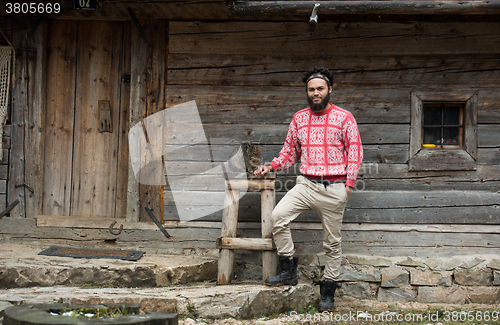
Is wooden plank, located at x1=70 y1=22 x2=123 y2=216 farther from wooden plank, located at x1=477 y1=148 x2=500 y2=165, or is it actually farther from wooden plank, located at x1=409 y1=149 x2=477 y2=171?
wooden plank, located at x1=477 y1=148 x2=500 y2=165

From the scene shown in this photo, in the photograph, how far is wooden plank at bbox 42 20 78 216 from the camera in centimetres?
455

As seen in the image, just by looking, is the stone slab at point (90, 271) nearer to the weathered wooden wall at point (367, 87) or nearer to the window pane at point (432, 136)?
the weathered wooden wall at point (367, 87)

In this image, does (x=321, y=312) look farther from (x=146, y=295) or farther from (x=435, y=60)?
(x=435, y=60)

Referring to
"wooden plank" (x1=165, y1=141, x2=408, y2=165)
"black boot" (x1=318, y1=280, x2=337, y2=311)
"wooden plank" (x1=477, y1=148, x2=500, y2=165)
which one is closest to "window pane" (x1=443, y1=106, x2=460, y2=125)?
"wooden plank" (x1=477, y1=148, x2=500, y2=165)

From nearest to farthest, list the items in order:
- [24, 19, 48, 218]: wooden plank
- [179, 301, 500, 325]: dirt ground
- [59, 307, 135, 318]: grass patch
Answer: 1. [59, 307, 135, 318]: grass patch
2. [179, 301, 500, 325]: dirt ground
3. [24, 19, 48, 218]: wooden plank

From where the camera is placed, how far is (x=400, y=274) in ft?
13.8

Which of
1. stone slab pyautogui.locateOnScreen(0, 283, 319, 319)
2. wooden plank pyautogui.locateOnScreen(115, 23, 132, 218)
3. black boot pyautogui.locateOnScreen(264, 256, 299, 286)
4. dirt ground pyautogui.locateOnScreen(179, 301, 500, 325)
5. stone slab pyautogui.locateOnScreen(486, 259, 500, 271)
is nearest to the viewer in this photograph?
stone slab pyautogui.locateOnScreen(0, 283, 319, 319)

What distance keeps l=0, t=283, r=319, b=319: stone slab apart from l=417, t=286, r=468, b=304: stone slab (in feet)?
4.39

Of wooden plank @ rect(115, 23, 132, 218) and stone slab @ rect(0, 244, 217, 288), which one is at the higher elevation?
wooden plank @ rect(115, 23, 132, 218)

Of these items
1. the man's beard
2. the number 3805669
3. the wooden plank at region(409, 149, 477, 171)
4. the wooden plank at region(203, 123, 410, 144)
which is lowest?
the wooden plank at region(409, 149, 477, 171)

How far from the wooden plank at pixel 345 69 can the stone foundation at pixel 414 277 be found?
1.85 meters

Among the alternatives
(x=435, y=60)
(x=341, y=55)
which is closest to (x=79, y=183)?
(x=341, y=55)

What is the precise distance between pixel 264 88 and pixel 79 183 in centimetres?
238

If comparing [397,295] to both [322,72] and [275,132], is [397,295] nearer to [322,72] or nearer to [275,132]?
[275,132]
